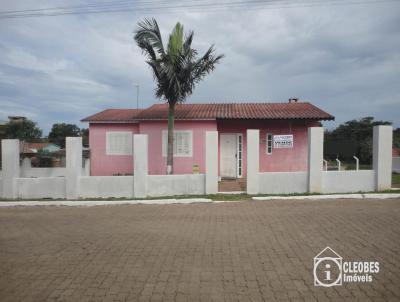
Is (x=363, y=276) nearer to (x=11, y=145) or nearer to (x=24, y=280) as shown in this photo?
(x=24, y=280)

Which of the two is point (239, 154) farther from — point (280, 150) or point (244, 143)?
point (280, 150)

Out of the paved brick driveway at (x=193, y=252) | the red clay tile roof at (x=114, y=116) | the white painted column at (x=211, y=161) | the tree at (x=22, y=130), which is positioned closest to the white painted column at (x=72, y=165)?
the paved brick driveway at (x=193, y=252)

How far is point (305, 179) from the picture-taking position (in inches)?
371

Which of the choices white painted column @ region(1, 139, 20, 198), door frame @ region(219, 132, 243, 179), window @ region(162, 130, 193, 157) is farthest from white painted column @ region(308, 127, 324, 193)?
white painted column @ region(1, 139, 20, 198)

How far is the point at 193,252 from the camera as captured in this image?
A: 4.71 m

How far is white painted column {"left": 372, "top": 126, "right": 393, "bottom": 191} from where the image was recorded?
9367mm

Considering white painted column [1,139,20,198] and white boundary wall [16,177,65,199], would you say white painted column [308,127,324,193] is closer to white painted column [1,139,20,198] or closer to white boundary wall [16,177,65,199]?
white boundary wall [16,177,65,199]

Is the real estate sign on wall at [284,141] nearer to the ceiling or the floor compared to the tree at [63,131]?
nearer to the floor

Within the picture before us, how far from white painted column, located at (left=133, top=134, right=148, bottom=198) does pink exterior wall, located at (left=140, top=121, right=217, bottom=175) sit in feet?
13.2

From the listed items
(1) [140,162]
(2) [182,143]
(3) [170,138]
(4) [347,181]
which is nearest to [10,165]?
(1) [140,162]

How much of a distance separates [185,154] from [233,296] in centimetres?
996

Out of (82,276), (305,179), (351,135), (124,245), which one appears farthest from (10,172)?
(351,135)

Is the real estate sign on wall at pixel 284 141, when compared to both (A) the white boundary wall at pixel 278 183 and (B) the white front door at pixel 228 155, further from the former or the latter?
(B) the white front door at pixel 228 155

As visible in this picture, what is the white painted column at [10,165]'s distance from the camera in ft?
29.8
